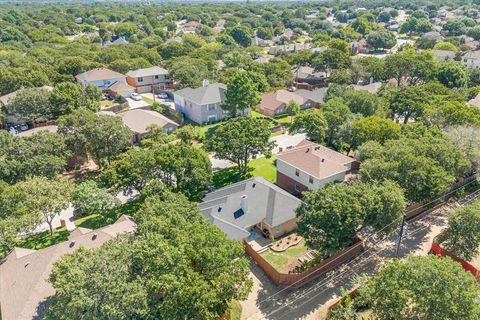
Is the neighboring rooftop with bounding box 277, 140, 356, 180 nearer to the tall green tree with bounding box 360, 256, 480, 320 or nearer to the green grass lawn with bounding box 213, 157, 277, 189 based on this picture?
the green grass lawn with bounding box 213, 157, 277, 189

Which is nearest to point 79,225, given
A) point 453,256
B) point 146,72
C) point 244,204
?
point 244,204

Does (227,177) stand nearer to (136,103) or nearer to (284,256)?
(284,256)

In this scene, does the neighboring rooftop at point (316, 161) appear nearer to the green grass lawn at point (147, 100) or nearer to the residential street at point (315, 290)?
the residential street at point (315, 290)

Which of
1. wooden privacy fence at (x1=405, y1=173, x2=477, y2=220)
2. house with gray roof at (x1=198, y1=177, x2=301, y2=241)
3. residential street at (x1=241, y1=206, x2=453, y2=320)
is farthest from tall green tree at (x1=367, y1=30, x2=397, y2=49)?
house with gray roof at (x1=198, y1=177, x2=301, y2=241)

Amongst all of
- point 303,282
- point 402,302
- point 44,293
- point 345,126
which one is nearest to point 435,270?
point 402,302

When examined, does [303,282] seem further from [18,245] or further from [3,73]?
[3,73]
